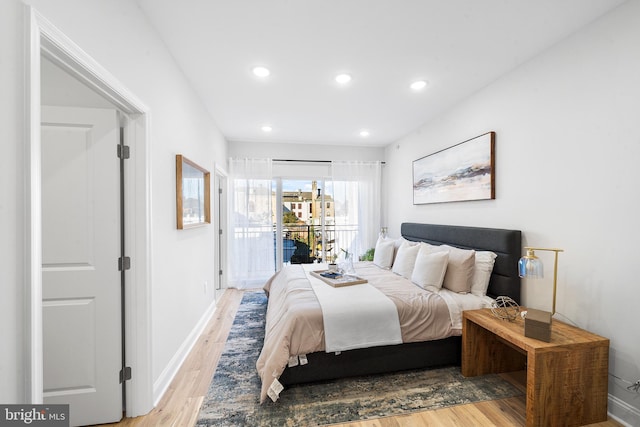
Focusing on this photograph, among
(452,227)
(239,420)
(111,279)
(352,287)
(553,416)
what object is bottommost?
(239,420)

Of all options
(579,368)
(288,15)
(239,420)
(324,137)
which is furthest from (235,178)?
(579,368)

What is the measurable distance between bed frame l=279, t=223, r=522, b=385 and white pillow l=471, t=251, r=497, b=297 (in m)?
0.07

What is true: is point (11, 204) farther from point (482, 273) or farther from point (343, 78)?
point (482, 273)

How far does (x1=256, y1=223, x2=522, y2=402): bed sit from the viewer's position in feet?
6.50

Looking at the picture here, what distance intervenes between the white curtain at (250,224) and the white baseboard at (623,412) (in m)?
4.17

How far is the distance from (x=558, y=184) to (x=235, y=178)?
431 cm

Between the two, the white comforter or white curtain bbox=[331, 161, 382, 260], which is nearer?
the white comforter

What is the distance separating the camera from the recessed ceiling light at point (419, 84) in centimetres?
270

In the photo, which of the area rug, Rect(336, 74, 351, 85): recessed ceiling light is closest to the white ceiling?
Rect(336, 74, 351, 85): recessed ceiling light

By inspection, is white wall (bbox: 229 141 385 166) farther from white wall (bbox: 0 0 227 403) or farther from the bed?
the bed

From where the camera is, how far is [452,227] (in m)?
3.10

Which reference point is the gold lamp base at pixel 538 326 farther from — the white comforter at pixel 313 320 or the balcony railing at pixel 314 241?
the balcony railing at pixel 314 241

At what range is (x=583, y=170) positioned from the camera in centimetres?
189

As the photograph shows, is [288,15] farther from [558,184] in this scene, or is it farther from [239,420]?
[239,420]
